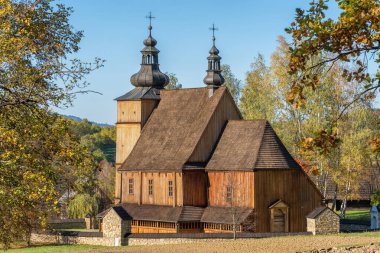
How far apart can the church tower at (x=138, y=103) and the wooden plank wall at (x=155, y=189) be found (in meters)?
1.55

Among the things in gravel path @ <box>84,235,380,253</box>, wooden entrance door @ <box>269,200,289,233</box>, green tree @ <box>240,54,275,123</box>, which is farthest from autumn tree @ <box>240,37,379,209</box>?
gravel path @ <box>84,235,380,253</box>

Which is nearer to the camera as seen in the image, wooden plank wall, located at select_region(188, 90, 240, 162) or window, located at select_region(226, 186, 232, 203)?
window, located at select_region(226, 186, 232, 203)

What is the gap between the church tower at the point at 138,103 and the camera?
→ 60.1m

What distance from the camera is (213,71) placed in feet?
199

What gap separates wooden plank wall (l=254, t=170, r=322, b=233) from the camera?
4941 centimetres

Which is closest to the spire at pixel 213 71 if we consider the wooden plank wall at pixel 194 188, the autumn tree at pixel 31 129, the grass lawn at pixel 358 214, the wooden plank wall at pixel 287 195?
the wooden plank wall at pixel 194 188

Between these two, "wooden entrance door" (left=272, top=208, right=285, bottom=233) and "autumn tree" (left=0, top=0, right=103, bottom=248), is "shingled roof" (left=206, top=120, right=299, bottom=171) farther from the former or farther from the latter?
"autumn tree" (left=0, top=0, right=103, bottom=248)

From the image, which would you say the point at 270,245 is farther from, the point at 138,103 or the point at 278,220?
the point at 138,103

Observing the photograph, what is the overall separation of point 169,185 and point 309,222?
12.5 m

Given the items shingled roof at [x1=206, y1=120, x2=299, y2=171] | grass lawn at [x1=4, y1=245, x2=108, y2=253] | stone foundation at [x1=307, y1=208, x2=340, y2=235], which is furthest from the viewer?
shingled roof at [x1=206, y1=120, x2=299, y2=171]

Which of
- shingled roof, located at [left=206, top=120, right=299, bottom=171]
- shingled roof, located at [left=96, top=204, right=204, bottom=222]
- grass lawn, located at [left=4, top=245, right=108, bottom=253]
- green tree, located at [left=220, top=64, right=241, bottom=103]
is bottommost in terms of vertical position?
grass lawn, located at [left=4, top=245, right=108, bottom=253]

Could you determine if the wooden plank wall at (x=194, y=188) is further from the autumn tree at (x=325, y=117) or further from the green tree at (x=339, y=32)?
the green tree at (x=339, y=32)

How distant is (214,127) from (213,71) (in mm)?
7301

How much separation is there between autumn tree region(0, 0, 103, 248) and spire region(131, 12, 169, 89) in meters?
39.9
